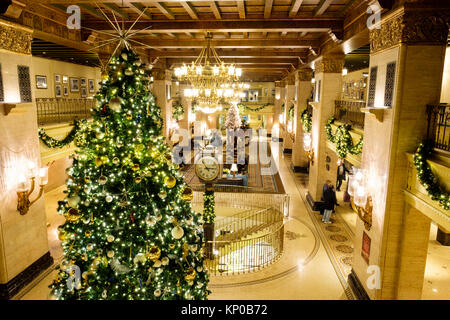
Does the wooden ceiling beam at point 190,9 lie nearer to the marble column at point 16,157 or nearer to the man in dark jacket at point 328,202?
the marble column at point 16,157

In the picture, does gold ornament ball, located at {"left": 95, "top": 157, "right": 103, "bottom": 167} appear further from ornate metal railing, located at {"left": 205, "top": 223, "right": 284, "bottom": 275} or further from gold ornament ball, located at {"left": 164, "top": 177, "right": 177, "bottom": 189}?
ornate metal railing, located at {"left": 205, "top": 223, "right": 284, "bottom": 275}

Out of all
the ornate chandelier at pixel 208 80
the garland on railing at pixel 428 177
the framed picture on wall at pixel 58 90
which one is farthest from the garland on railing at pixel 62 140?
the garland on railing at pixel 428 177

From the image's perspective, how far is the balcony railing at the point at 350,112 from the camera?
9177 millimetres

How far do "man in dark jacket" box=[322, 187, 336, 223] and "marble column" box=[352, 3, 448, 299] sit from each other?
412cm

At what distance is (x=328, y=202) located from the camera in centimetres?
1067

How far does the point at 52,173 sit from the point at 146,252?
12644mm

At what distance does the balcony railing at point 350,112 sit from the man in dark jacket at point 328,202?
2481 millimetres

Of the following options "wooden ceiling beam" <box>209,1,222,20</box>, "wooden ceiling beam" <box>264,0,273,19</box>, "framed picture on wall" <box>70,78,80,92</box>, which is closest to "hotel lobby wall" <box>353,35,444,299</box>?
"wooden ceiling beam" <box>264,0,273,19</box>

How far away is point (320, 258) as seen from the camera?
335 inches

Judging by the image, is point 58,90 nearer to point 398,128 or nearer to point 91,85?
point 91,85

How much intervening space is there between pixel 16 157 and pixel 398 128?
7.80 meters

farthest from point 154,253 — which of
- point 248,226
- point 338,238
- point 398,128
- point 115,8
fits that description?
point 338,238

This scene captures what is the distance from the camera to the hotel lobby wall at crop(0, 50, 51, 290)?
6512 millimetres

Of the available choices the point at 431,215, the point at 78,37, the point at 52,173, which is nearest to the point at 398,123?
the point at 431,215
